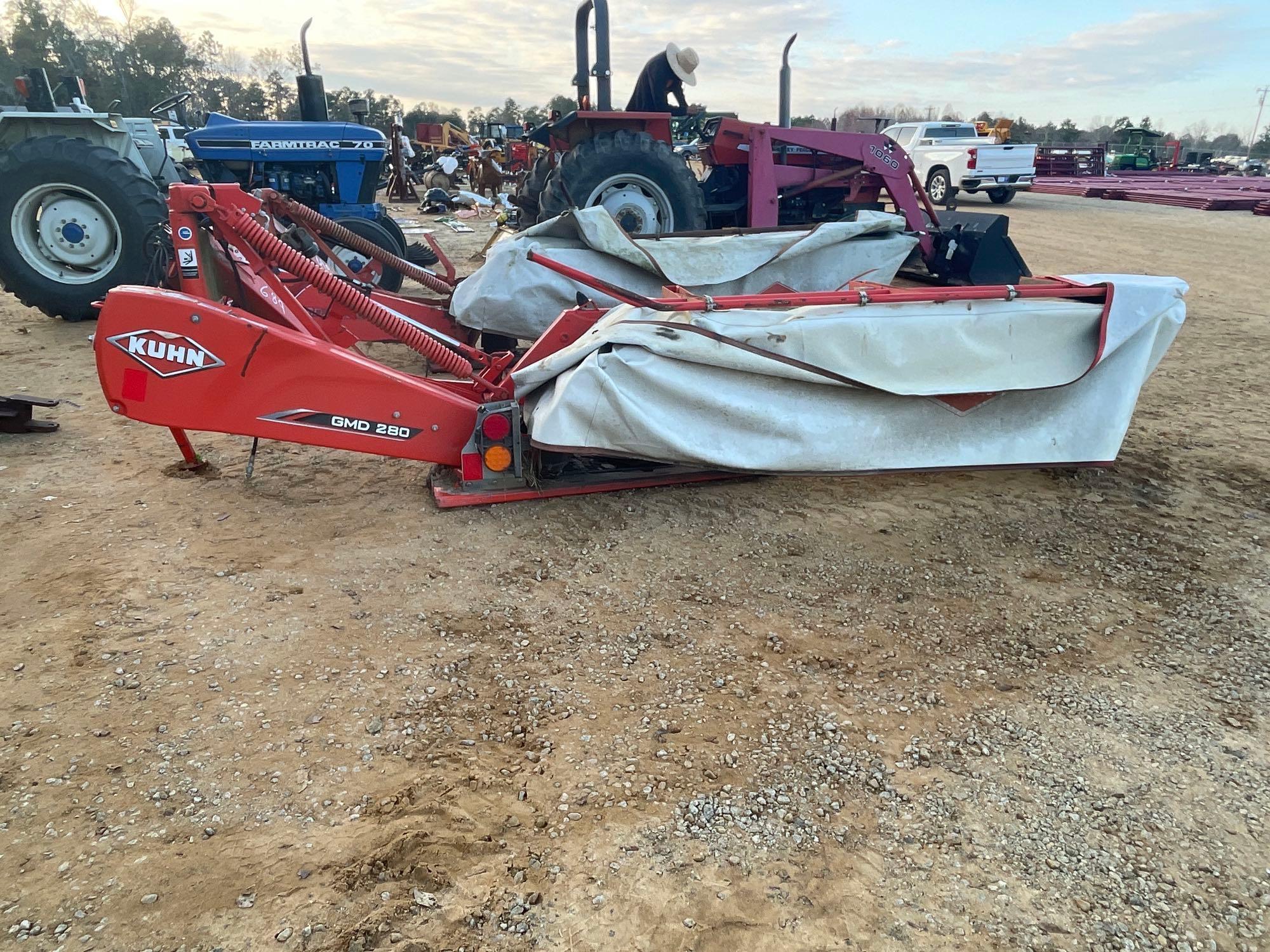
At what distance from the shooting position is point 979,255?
23.8 ft

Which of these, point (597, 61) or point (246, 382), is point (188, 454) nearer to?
point (246, 382)

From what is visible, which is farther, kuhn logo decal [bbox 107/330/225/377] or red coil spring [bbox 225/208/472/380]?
red coil spring [bbox 225/208/472/380]

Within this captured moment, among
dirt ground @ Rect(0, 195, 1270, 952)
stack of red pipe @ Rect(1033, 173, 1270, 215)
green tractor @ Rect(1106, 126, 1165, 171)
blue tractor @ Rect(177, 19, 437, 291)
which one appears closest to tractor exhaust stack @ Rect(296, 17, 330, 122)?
blue tractor @ Rect(177, 19, 437, 291)

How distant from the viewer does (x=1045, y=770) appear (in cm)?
226

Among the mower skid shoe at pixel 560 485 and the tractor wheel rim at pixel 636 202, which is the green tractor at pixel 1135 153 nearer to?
the tractor wheel rim at pixel 636 202

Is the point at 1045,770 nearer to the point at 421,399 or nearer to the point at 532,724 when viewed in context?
the point at 532,724

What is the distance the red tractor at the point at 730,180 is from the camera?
23.5 feet

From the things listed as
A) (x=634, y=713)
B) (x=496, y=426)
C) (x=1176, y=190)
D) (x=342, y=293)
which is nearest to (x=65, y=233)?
(x=342, y=293)

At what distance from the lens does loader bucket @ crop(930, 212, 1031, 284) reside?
725cm

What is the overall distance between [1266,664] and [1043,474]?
5.24ft

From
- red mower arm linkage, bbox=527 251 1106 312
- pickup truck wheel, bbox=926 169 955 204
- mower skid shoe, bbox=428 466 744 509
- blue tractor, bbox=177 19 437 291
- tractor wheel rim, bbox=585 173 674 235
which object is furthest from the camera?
pickup truck wheel, bbox=926 169 955 204

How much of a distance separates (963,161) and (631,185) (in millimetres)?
12787

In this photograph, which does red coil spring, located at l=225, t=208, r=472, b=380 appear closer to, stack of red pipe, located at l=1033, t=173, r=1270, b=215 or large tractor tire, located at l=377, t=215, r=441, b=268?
large tractor tire, located at l=377, t=215, r=441, b=268

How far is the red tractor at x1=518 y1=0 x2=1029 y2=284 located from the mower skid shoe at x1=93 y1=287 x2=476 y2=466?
3789 mm
